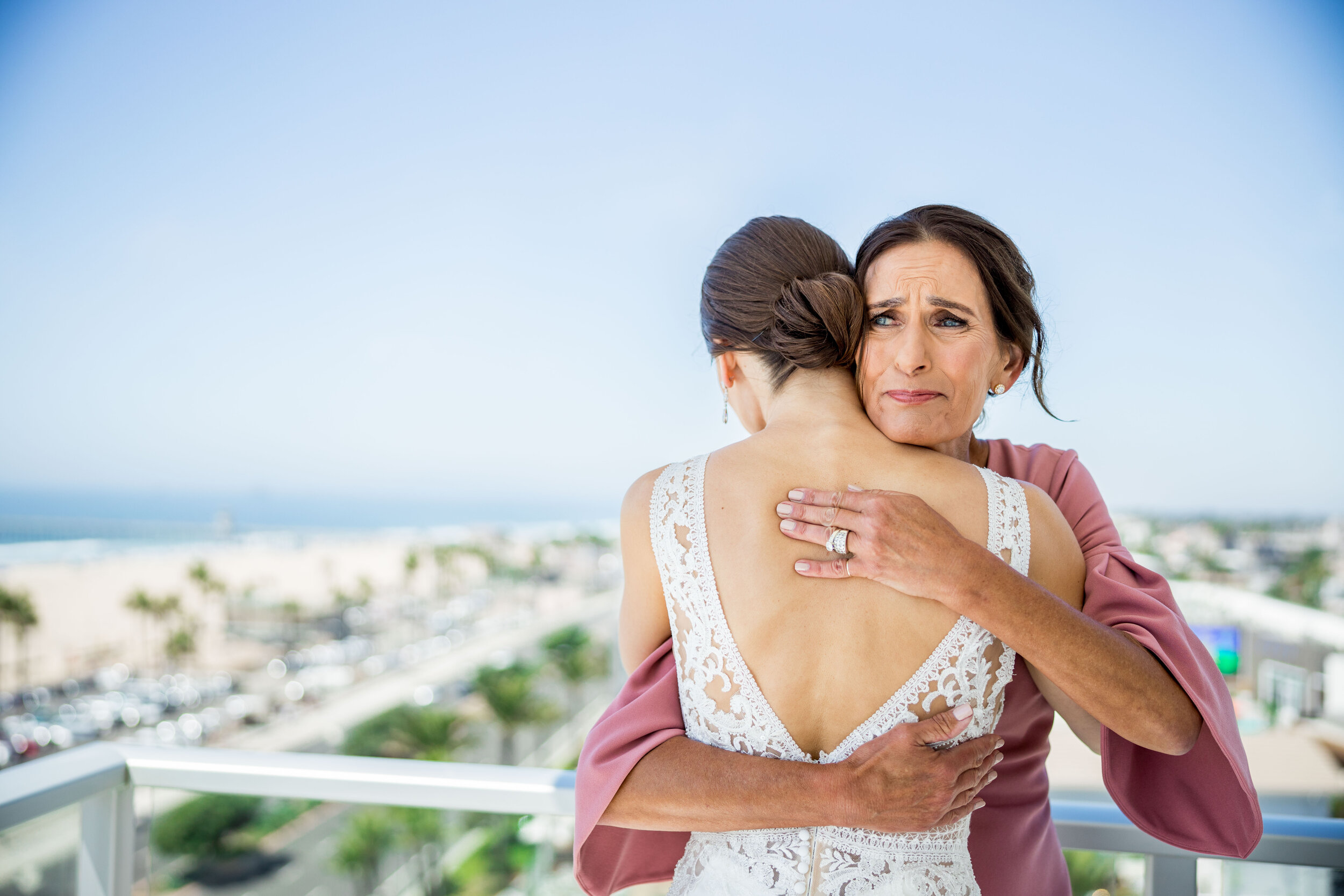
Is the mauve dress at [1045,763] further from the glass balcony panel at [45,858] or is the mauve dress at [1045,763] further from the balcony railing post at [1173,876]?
the glass balcony panel at [45,858]

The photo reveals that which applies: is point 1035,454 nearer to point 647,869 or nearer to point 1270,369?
point 647,869

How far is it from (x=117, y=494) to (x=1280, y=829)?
72806mm

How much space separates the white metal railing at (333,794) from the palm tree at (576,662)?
28223 mm

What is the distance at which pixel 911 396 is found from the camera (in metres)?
1.13

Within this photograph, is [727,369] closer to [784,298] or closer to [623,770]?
[784,298]

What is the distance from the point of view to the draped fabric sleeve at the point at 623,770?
1104mm

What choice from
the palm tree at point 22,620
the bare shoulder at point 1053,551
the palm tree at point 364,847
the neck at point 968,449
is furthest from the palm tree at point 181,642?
the bare shoulder at point 1053,551

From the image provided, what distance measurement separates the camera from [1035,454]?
1378mm

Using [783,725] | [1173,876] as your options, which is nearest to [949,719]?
[783,725]

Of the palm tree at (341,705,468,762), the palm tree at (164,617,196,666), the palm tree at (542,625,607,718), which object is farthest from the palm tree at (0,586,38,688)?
the palm tree at (542,625,607,718)

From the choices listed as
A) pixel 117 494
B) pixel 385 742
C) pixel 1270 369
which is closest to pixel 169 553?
pixel 385 742

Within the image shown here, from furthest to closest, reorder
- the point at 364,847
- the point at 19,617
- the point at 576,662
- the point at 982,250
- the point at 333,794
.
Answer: the point at 576,662, the point at 19,617, the point at 364,847, the point at 333,794, the point at 982,250

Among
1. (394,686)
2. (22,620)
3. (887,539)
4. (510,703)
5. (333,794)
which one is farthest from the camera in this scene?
(394,686)

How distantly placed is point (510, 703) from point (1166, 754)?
25.7 metres
